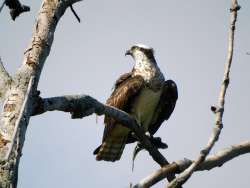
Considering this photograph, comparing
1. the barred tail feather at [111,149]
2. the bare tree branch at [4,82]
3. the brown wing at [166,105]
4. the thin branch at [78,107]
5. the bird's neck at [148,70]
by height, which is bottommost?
the barred tail feather at [111,149]

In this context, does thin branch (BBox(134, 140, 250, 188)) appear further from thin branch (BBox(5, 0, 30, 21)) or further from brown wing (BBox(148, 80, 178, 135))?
brown wing (BBox(148, 80, 178, 135))

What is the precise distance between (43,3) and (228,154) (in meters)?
2.13

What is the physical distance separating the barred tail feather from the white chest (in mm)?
424

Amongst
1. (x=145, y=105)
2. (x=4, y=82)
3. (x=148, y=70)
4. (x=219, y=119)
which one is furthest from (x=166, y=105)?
(x=219, y=119)

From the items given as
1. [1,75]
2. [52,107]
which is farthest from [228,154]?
[1,75]

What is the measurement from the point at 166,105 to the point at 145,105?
50cm

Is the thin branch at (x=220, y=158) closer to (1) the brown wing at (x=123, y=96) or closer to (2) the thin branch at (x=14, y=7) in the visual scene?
(2) the thin branch at (x=14, y=7)

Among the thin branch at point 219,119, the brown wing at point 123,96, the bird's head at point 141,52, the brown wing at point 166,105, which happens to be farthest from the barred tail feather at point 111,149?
the thin branch at point 219,119

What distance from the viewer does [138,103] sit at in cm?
978

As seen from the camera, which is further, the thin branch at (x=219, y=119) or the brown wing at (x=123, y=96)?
the brown wing at (x=123, y=96)

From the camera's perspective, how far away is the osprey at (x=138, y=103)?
953 centimetres

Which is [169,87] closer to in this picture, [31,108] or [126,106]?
[126,106]

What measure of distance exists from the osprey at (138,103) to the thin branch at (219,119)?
5.06 metres

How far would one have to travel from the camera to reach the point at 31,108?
438 centimetres
